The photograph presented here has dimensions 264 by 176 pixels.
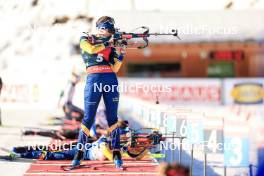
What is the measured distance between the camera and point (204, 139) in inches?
266

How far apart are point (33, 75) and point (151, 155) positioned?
801cm

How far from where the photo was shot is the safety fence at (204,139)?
6297mm

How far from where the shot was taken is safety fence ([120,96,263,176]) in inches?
248

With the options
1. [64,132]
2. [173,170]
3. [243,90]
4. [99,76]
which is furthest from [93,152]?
[243,90]

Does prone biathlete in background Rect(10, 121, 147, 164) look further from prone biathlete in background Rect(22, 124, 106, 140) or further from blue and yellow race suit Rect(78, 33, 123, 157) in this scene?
prone biathlete in background Rect(22, 124, 106, 140)

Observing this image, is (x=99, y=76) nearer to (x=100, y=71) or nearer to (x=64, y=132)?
(x=100, y=71)

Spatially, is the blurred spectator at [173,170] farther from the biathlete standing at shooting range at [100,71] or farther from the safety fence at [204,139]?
the biathlete standing at shooting range at [100,71]

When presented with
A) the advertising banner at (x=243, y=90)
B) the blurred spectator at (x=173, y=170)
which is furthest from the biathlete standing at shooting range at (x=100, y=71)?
the advertising banner at (x=243, y=90)

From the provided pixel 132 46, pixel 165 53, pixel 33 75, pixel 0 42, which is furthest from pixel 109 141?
pixel 165 53

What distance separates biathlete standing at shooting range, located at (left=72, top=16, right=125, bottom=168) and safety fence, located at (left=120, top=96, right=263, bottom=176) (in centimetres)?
81

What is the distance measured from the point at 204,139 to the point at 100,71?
1496 mm

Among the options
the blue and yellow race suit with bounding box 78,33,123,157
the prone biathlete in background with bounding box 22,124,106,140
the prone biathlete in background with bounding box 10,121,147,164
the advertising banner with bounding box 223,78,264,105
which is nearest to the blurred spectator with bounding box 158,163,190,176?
the blue and yellow race suit with bounding box 78,33,123,157

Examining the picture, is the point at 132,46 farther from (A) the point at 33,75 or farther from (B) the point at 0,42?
(A) the point at 33,75

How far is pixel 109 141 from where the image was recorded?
24.7 feet
